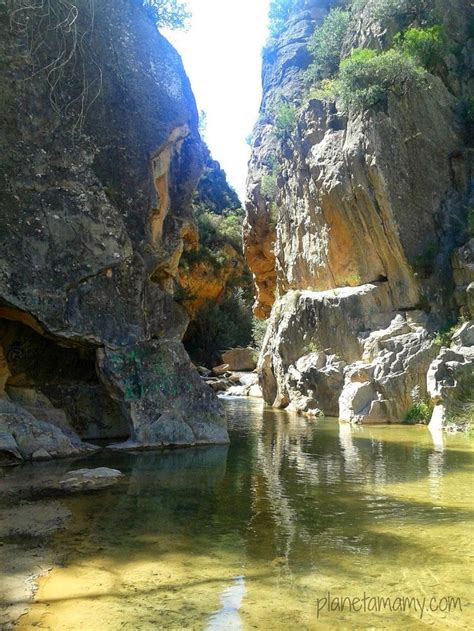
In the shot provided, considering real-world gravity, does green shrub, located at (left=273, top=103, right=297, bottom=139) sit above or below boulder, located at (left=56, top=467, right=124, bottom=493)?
above

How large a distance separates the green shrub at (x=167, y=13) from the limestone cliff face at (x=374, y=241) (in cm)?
729

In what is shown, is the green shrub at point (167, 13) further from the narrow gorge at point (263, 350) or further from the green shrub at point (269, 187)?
the green shrub at point (269, 187)

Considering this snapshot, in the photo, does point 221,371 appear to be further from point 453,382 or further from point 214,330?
point 453,382

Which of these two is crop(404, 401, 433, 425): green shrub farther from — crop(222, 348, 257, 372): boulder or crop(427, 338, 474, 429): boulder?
crop(222, 348, 257, 372): boulder

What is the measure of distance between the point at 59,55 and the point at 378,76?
12.2m

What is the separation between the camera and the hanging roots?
Result: 11.2 metres

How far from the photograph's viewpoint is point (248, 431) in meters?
14.0

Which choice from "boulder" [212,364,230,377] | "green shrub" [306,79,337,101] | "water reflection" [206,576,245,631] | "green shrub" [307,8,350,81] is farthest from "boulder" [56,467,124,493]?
"boulder" [212,364,230,377]

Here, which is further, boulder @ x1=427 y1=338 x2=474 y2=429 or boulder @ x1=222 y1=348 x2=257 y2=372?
boulder @ x1=222 y1=348 x2=257 y2=372

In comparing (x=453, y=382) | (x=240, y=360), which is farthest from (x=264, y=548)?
(x=240, y=360)

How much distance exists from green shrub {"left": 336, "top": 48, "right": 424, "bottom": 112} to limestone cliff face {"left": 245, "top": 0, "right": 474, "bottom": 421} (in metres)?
0.39

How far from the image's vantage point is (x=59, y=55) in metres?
11.5

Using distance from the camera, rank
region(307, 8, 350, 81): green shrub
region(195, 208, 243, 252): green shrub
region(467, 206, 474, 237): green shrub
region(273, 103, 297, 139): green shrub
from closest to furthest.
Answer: region(467, 206, 474, 237): green shrub → region(307, 8, 350, 81): green shrub → region(273, 103, 297, 139): green shrub → region(195, 208, 243, 252): green shrub

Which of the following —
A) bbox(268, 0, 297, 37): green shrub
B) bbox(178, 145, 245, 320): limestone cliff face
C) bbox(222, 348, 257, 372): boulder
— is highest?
bbox(268, 0, 297, 37): green shrub
